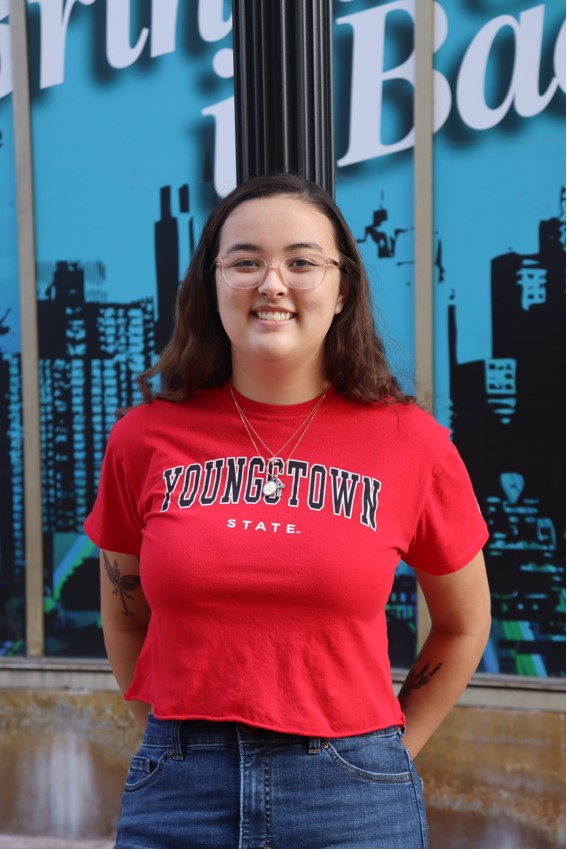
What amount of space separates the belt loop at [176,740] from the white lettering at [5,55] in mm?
4045

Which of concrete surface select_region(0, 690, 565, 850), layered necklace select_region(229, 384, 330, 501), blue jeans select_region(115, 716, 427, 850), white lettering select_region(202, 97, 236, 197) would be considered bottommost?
concrete surface select_region(0, 690, 565, 850)

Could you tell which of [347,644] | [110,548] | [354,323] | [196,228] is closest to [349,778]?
[347,644]

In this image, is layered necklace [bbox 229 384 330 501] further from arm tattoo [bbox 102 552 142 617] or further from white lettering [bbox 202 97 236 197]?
white lettering [bbox 202 97 236 197]

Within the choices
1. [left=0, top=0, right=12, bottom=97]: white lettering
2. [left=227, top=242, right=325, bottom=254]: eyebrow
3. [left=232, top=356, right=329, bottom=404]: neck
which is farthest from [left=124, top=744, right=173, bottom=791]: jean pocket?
[left=0, top=0, right=12, bottom=97]: white lettering

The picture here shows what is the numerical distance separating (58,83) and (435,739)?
367cm

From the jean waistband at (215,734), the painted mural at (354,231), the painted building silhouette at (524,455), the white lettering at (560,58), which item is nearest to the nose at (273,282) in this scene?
the jean waistband at (215,734)

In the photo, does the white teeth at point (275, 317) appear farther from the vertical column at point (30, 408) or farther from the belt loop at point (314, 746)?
the vertical column at point (30, 408)

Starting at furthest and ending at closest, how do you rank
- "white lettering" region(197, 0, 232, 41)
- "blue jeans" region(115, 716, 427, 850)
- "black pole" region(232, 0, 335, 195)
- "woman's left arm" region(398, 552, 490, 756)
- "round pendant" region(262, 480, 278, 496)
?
"white lettering" region(197, 0, 232, 41) < "woman's left arm" region(398, 552, 490, 756) < "black pole" region(232, 0, 335, 195) < "round pendant" region(262, 480, 278, 496) < "blue jeans" region(115, 716, 427, 850)

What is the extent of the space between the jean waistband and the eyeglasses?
0.78 m

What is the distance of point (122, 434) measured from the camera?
1917 mm

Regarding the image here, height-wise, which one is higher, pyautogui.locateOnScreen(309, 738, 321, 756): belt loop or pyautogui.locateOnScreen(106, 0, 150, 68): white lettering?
pyautogui.locateOnScreen(106, 0, 150, 68): white lettering

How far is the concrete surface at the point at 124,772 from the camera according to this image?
14.6 feet

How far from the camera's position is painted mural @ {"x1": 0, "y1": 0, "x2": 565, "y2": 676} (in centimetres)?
446

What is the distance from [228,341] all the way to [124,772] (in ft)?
11.1
